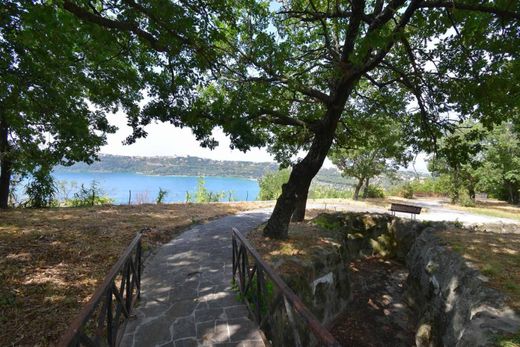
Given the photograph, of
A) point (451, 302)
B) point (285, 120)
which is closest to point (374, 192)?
point (285, 120)

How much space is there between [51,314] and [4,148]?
9.75 meters

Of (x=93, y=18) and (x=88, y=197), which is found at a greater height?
(x=93, y=18)

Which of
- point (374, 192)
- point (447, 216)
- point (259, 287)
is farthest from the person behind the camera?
point (374, 192)

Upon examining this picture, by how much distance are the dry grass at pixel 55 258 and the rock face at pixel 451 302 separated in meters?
5.56

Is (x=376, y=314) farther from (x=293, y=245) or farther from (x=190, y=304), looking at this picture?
(x=190, y=304)

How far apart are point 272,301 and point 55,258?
490 centimetres

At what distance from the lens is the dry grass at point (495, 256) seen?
473cm

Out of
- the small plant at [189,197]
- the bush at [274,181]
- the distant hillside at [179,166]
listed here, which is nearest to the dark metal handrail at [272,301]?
the small plant at [189,197]

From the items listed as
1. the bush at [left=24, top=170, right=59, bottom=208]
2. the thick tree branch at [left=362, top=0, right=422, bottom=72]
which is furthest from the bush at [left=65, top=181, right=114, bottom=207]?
the thick tree branch at [left=362, top=0, right=422, bottom=72]

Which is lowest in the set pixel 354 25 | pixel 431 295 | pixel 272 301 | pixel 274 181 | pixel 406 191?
pixel 431 295

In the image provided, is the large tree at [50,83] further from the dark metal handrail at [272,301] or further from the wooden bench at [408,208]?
the wooden bench at [408,208]

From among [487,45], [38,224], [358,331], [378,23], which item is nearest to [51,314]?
[38,224]

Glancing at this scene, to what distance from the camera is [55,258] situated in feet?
19.0

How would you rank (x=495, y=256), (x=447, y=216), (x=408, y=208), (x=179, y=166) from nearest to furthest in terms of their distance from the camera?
(x=495, y=256) < (x=408, y=208) < (x=447, y=216) < (x=179, y=166)
